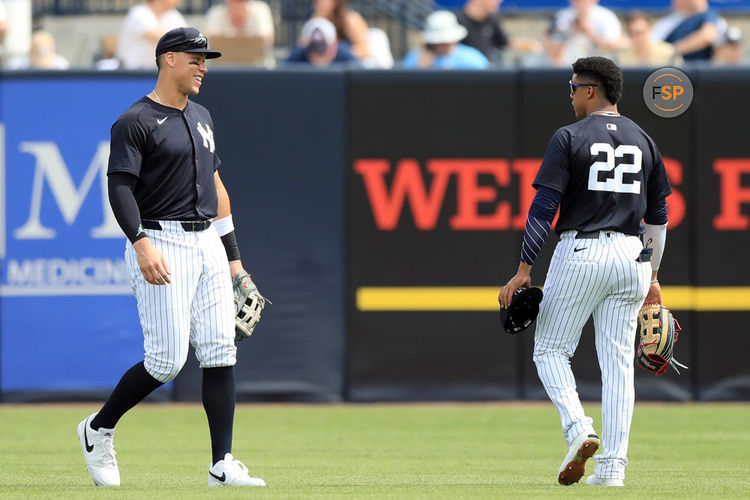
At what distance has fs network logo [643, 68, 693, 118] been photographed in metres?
10.9

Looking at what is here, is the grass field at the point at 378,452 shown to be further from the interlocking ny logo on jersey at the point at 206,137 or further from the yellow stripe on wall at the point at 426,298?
the interlocking ny logo on jersey at the point at 206,137

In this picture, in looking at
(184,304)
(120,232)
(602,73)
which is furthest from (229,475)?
(120,232)

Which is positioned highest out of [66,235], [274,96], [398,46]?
[398,46]

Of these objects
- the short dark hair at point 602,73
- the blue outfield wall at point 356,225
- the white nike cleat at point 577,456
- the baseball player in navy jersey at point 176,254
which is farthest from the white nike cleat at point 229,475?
the blue outfield wall at point 356,225

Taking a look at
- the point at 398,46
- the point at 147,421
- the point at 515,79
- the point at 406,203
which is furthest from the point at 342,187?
the point at 398,46

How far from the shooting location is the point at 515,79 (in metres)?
10.9

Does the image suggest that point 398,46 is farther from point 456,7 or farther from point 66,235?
point 66,235

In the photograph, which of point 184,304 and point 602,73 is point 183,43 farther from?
point 602,73

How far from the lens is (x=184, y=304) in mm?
6070

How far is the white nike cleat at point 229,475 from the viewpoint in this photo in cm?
608

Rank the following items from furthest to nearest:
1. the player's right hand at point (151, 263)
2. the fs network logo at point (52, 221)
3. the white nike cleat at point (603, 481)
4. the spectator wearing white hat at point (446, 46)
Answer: the spectator wearing white hat at point (446, 46)
the fs network logo at point (52, 221)
the white nike cleat at point (603, 481)
the player's right hand at point (151, 263)

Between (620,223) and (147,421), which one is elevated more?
(620,223)

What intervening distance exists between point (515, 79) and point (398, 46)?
4.65 m

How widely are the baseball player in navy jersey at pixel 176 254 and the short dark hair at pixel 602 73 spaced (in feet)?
5.76
